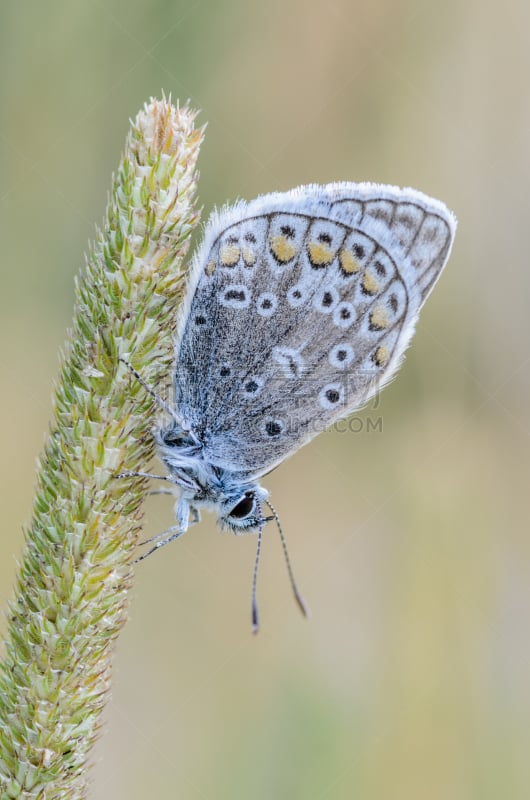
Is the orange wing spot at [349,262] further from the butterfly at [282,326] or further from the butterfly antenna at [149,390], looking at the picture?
the butterfly antenna at [149,390]

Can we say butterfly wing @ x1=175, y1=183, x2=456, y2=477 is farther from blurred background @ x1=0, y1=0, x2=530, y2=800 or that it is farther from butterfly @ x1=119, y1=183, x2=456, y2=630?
blurred background @ x1=0, y1=0, x2=530, y2=800

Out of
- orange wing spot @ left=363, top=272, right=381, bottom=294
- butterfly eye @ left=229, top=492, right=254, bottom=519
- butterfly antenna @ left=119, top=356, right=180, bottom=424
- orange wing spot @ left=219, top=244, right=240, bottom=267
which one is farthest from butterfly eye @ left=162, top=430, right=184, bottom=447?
orange wing spot @ left=363, top=272, right=381, bottom=294

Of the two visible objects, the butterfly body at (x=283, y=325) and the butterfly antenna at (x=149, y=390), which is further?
the butterfly body at (x=283, y=325)

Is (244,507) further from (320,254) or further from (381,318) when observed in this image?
(320,254)

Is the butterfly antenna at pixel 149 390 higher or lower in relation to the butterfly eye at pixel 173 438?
higher

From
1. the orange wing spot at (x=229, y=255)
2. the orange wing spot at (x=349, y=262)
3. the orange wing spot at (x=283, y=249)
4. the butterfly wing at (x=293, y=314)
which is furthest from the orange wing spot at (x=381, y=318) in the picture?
the orange wing spot at (x=229, y=255)

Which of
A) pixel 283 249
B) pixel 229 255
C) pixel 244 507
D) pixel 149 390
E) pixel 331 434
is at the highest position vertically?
pixel 283 249

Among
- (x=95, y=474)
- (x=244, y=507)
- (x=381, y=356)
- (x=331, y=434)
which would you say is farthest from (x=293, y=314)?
(x=331, y=434)
